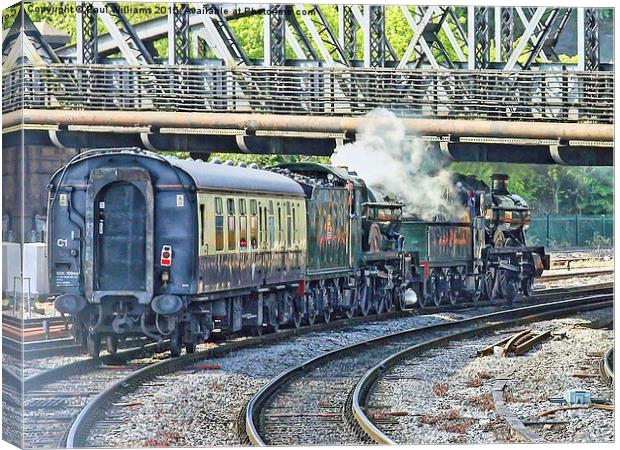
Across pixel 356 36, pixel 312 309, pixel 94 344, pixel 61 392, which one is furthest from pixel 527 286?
pixel 61 392

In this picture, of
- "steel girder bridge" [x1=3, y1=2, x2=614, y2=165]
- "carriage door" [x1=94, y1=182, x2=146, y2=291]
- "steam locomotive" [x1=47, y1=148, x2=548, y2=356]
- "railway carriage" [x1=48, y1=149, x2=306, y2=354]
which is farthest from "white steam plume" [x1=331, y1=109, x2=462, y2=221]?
"carriage door" [x1=94, y1=182, x2=146, y2=291]

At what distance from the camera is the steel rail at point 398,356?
1845cm

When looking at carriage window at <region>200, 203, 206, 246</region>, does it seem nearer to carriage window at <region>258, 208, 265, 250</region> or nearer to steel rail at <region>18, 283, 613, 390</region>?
steel rail at <region>18, 283, 613, 390</region>

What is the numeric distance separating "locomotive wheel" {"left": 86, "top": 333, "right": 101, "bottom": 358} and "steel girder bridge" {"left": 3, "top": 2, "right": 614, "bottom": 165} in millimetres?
2342

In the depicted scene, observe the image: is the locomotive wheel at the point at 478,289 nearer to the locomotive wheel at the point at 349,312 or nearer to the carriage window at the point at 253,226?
the locomotive wheel at the point at 349,312

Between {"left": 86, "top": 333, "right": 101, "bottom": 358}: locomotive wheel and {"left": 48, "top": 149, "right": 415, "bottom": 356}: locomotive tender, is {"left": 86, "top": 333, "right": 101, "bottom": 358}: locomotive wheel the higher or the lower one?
the lower one

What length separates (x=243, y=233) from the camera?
22.2 m

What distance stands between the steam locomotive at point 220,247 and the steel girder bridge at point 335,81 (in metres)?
0.64

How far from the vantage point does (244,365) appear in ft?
69.2

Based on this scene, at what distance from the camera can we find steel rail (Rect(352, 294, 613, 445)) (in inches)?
727

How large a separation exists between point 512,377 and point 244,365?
323 cm

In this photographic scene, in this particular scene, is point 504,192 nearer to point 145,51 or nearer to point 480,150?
point 480,150

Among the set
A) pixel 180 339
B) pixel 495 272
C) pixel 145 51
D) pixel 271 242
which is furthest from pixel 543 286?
pixel 145 51

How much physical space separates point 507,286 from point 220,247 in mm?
5349
